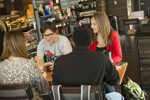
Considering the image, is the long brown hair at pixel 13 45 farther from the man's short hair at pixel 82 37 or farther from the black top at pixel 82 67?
the man's short hair at pixel 82 37

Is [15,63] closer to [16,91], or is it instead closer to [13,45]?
[13,45]

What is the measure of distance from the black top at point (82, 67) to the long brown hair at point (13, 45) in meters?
0.47

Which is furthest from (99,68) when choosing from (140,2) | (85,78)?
(140,2)

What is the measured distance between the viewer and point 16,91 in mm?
1598

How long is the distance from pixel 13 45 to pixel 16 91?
486 millimetres

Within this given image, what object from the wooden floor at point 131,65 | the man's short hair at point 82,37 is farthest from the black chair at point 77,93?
the wooden floor at point 131,65

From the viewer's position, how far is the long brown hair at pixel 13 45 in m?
1.82

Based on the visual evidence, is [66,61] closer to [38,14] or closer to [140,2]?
[38,14]

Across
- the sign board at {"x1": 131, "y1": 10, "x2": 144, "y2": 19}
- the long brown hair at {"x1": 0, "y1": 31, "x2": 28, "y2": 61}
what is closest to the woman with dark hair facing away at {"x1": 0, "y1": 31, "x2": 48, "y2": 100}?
the long brown hair at {"x1": 0, "y1": 31, "x2": 28, "y2": 61}

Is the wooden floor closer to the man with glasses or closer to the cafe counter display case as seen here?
the man with glasses

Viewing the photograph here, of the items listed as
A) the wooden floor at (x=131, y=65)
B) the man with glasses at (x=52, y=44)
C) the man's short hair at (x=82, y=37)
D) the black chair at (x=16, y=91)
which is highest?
the man's short hair at (x=82, y=37)

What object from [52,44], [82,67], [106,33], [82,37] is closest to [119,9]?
[106,33]

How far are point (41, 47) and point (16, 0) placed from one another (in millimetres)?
4053

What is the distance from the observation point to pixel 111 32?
2.85 metres
